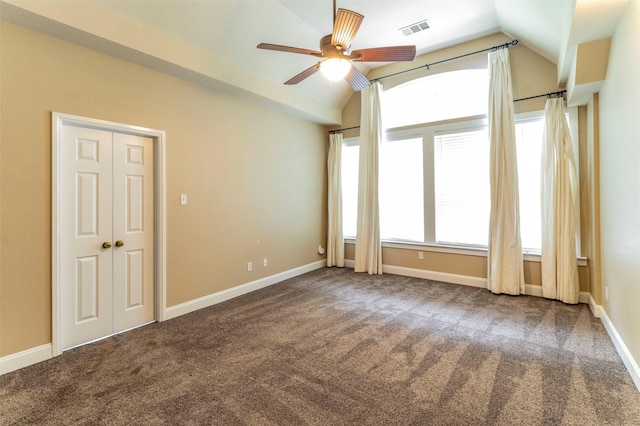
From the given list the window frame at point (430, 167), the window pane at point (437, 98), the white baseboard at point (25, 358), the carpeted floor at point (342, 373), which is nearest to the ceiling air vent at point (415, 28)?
the window pane at point (437, 98)

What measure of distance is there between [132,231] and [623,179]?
15.8 ft

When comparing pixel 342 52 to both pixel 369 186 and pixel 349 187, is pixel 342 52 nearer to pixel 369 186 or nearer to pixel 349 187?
pixel 369 186

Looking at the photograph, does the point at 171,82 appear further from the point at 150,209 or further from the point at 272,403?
the point at 272,403

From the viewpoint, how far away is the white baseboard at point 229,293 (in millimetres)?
3541

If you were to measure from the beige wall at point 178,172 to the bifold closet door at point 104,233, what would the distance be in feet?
0.61

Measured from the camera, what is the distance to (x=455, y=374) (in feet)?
7.54

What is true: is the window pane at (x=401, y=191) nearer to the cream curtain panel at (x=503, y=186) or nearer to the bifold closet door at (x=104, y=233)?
the cream curtain panel at (x=503, y=186)

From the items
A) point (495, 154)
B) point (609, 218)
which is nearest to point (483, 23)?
point (495, 154)

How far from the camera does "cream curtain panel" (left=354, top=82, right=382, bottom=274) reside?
531cm

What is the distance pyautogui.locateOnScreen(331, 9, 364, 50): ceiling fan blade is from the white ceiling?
1.60 meters

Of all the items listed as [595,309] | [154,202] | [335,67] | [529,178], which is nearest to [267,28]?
[335,67]

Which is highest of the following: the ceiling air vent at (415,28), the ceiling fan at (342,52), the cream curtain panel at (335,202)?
the ceiling air vent at (415,28)

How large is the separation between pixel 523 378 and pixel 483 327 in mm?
944

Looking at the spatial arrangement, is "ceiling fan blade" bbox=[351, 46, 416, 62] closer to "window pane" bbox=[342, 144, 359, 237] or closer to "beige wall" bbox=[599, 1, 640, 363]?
"beige wall" bbox=[599, 1, 640, 363]
